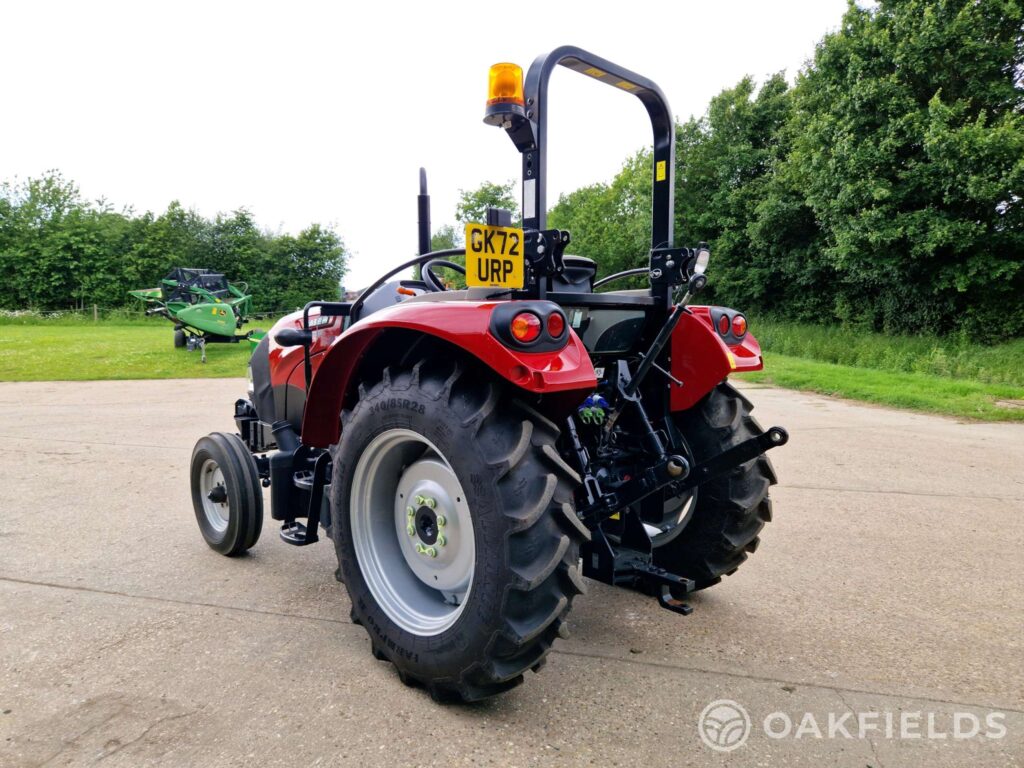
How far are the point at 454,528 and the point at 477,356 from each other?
0.73m

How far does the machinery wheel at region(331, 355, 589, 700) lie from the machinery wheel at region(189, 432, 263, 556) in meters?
1.28

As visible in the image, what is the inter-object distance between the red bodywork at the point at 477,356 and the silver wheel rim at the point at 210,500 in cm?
67

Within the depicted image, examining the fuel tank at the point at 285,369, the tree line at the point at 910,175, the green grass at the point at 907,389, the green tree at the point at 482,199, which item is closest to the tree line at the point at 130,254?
the green tree at the point at 482,199

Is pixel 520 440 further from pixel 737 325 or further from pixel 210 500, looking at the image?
pixel 210 500

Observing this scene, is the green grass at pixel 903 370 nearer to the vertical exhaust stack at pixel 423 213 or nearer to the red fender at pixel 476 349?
the vertical exhaust stack at pixel 423 213

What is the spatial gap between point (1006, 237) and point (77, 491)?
19.9 metres

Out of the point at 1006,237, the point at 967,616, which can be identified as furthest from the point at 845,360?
the point at 967,616

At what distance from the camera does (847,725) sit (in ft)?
7.28

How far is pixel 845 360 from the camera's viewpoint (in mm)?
17953

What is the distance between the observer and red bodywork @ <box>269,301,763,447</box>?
2.07 m

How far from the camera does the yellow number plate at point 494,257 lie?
86.3 inches

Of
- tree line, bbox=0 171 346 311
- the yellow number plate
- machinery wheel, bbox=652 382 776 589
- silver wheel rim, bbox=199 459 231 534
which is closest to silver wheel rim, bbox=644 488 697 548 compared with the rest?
machinery wheel, bbox=652 382 776 589

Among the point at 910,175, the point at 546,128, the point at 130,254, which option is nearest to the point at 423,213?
the point at 546,128

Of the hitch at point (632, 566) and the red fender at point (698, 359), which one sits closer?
the hitch at point (632, 566)
